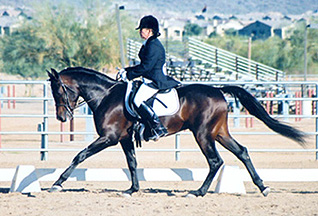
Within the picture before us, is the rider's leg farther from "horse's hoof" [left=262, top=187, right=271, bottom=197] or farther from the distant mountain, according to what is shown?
the distant mountain

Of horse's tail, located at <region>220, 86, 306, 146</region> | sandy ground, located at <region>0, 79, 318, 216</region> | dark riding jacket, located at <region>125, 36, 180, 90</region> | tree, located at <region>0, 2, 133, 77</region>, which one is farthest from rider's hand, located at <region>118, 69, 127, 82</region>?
tree, located at <region>0, 2, 133, 77</region>

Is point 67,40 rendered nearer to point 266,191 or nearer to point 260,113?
point 260,113

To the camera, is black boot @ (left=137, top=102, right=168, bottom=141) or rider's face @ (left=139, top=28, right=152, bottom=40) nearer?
black boot @ (left=137, top=102, right=168, bottom=141)

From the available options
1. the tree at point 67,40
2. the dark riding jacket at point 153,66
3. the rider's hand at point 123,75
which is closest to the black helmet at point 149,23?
the dark riding jacket at point 153,66

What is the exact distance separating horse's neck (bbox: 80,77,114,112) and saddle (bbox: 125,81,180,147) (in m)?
0.36

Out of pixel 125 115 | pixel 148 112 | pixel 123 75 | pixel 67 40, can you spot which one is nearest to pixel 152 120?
pixel 148 112

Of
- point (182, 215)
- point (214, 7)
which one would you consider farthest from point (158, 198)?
point (214, 7)

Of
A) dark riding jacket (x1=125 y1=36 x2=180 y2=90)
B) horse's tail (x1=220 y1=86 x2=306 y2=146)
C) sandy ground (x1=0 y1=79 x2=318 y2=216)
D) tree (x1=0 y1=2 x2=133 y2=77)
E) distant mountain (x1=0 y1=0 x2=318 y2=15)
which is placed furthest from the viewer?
distant mountain (x1=0 y1=0 x2=318 y2=15)

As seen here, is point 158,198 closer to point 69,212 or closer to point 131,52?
point 69,212

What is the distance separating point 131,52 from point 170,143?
17.6 meters

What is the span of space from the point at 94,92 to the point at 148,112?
0.85 metres

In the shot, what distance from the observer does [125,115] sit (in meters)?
7.93

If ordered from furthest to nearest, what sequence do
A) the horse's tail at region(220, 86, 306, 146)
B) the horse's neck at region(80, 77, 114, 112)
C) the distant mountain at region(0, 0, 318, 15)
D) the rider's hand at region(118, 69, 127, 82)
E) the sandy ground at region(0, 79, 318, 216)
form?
1. the distant mountain at region(0, 0, 318, 15)
2. the horse's tail at region(220, 86, 306, 146)
3. the horse's neck at region(80, 77, 114, 112)
4. the rider's hand at region(118, 69, 127, 82)
5. the sandy ground at region(0, 79, 318, 216)

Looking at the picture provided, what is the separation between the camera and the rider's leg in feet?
25.4
